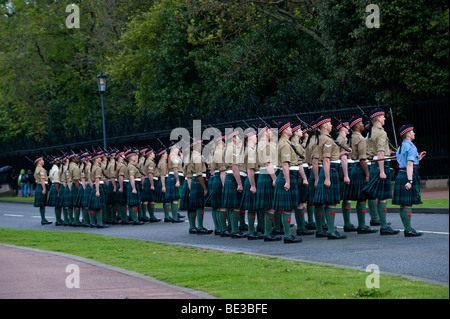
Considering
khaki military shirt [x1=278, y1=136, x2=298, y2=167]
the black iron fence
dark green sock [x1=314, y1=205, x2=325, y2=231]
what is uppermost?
the black iron fence

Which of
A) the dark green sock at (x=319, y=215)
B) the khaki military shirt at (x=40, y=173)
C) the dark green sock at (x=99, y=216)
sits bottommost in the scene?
the dark green sock at (x=99, y=216)

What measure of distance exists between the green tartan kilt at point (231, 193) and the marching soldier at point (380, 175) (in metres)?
2.52

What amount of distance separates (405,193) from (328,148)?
1493mm

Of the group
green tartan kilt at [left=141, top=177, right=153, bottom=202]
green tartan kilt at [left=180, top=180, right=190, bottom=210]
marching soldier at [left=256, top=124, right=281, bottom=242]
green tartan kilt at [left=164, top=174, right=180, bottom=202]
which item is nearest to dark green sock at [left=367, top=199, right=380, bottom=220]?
marching soldier at [left=256, top=124, right=281, bottom=242]

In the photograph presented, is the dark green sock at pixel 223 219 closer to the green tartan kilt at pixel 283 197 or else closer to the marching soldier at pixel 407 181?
the green tartan kilt at pixel 283 197

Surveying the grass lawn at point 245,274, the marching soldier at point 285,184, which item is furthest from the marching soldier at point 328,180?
the grass lawn at point 245,274

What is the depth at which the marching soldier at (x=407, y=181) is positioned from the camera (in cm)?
1444

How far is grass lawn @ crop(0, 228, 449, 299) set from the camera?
883cm

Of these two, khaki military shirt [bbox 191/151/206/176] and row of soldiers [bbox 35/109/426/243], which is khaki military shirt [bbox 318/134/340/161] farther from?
khaki military shirt [bbox 191/151/206/176]

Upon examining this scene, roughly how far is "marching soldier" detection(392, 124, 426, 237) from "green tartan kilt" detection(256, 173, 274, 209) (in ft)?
7.02

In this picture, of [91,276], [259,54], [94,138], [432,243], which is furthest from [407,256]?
[94,138]

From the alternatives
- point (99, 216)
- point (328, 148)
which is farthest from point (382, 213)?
point (99, 216)

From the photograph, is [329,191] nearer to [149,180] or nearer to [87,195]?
[149,180]
